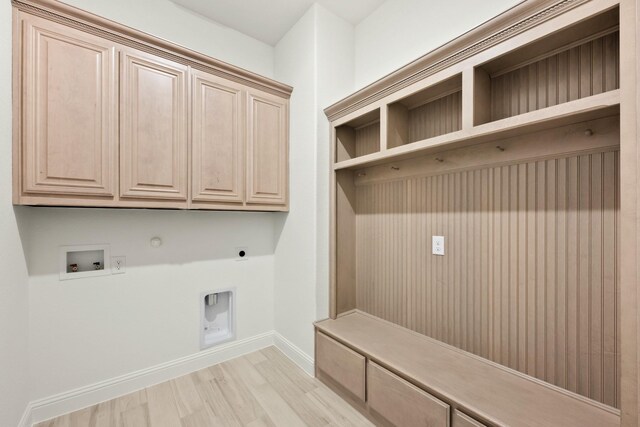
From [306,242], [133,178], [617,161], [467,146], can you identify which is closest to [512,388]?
[617,161]

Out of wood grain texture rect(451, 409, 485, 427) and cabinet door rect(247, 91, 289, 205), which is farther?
cabinet door rect(247, 91, 289, 205)

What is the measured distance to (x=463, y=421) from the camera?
1.20 meters

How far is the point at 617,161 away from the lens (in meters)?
1.12

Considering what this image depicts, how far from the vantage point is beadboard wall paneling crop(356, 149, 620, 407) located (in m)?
1.17

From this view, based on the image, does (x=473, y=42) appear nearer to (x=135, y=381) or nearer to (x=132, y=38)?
(x=132, y=38)

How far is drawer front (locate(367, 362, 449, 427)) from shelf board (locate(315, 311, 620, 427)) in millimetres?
42

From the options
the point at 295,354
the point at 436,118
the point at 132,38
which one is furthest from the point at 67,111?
the point at 295,354

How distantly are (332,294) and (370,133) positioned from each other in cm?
133

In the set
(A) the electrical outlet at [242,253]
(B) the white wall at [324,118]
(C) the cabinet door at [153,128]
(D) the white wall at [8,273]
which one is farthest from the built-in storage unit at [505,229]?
(D) the white wall at [8,273]

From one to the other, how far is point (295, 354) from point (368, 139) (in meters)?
1.93

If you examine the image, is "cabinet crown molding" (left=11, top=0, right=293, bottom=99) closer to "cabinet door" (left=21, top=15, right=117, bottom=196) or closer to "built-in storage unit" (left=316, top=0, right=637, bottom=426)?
"cabinet door" (left=21, top=15, right=117, bottom=196)

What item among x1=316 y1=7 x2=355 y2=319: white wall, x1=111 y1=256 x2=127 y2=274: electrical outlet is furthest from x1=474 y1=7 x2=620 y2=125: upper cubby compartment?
x1=111 y1=256 x2=127 y2=274: electrical outlet

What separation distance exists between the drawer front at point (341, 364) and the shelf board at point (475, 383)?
6 cm

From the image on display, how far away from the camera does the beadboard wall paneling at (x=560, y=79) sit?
113 cm
